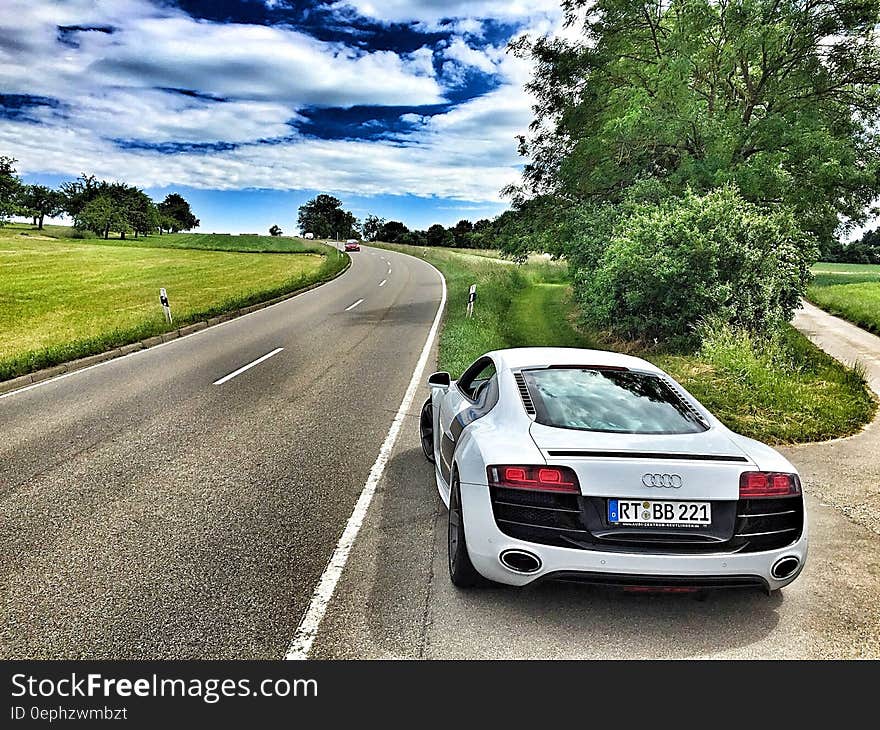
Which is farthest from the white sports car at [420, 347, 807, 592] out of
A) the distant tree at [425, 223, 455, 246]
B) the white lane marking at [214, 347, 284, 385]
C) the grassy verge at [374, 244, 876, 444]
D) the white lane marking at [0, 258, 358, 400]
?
the distant tree at [425, 223, 455, 246]

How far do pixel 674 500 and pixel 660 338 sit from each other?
10199 millimetres

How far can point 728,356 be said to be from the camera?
10125 millimetres

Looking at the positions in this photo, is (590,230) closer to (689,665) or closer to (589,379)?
(589,379)

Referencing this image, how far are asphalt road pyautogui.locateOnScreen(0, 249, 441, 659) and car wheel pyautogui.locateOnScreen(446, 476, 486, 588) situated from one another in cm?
90

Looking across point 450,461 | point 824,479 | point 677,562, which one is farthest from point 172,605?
point 824,479

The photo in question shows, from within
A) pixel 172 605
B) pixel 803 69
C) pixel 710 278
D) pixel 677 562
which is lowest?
pixel 172 605

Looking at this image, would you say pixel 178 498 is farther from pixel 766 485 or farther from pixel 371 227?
pixel 371 227

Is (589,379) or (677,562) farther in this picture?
(589,379)

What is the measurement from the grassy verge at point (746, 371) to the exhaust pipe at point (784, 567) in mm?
4351

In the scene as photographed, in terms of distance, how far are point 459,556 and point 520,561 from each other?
50 cm

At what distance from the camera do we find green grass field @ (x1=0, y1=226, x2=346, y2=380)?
1434 centimetres

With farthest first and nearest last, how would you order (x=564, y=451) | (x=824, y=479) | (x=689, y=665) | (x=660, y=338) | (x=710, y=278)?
(x=660, y=338), (x=710, y=278), (x=824, y=479), (x=564, y=451), (x=689, y=665)

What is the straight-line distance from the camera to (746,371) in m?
9.54

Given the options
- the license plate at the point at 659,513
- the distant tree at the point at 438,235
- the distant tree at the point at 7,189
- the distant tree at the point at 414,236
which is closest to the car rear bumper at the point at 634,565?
the license plate at the point at 659,513
